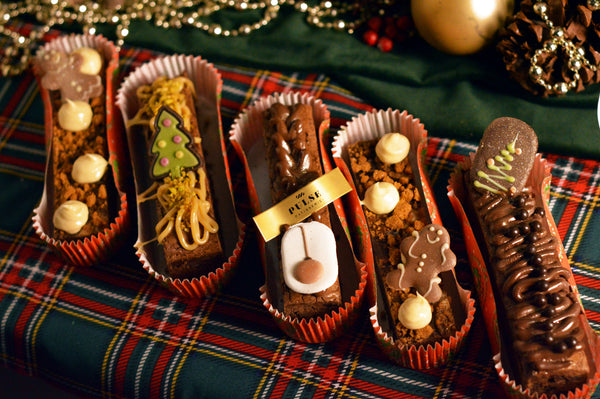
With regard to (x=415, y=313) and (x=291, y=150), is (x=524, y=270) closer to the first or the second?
(x=415, y=313)

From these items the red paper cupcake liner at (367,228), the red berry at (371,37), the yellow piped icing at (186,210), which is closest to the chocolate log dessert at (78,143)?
the yellow piped icing at (186,210)

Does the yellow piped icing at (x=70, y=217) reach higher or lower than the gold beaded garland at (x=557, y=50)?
lower

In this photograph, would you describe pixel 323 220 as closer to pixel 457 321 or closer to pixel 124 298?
pixel 457 321

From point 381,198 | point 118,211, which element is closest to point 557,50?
Result: point 381,198

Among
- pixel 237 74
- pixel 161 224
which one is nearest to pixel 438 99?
pixel 237 74

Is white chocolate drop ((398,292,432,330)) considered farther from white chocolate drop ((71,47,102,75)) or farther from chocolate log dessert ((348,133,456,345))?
white chocolate drop ((71,47,102,75))

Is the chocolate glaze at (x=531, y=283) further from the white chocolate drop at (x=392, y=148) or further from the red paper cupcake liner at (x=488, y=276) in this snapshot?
the white chocolate drop at (x=392, y=148)

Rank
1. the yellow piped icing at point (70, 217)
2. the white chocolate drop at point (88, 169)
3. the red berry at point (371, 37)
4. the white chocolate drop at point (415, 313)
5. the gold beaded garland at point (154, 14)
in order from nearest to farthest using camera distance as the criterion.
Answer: the white chocolate drop at point (415, 313)
the yellow piped icing at point (70, 217)
the white chocolate drop at point (88, 169)
the red berry at point (371, 37)
the gold beaded garland at point (154, 14)
